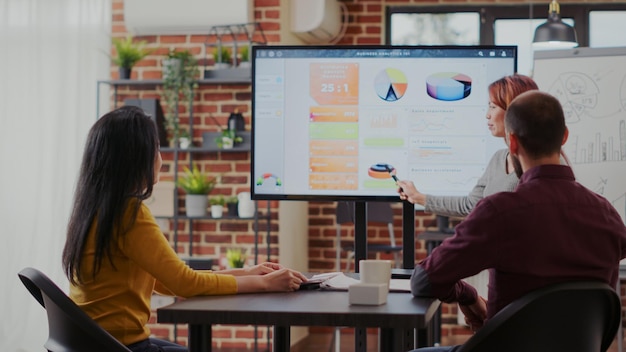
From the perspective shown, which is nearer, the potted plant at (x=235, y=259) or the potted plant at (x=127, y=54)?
the potted plant at (x=235, y=259)

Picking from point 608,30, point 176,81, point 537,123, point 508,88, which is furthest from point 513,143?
point 608,30

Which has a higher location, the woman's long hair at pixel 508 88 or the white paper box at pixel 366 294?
the woman's long hair at pixel 508 88

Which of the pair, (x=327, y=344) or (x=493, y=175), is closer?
(x=493, y=175)

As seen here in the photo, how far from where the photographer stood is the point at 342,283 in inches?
104

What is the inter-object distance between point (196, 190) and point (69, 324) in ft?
11.5

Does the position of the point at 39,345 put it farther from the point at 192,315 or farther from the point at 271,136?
the point at 192,315

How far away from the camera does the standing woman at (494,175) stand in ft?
10.2

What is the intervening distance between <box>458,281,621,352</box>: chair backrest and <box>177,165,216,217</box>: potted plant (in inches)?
148

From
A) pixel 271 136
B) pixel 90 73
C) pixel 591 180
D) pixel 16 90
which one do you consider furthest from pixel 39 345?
pixel 591 180

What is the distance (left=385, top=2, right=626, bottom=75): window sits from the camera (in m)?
6.95

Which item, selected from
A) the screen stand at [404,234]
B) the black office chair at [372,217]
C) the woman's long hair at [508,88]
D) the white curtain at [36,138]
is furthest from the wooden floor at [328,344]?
the woman's long hair at [508,88]

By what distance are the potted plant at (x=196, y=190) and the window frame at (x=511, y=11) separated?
209 centimetres

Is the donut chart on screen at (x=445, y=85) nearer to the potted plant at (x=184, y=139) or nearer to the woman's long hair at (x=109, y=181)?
the woman's long hair at (x=109, y=181)

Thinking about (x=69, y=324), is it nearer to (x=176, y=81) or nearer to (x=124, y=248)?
(x=124, y=248)
